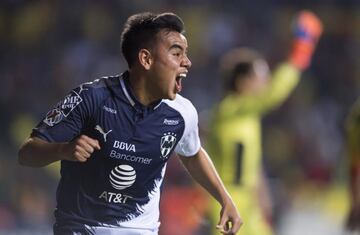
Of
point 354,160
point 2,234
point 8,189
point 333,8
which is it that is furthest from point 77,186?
point 333,8

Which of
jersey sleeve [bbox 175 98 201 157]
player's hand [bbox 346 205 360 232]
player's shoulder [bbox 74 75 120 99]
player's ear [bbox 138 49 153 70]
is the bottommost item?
player's hand [bbox 346 205 360 232]

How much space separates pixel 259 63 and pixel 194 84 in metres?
7.12

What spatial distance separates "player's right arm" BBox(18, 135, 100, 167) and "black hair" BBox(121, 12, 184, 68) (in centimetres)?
63

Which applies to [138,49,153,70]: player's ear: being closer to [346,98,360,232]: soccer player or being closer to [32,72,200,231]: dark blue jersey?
[32,72,200,231]: dark blue jersey

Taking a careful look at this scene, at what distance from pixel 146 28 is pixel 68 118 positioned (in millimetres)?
632

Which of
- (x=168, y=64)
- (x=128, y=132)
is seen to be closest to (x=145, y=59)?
(x=168, y=64)

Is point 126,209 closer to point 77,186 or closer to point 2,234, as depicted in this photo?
point 77,186

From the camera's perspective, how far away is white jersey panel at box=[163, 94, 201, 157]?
5.59 metres

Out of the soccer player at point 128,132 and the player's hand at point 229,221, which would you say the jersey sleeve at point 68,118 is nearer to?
the soccer player at point 128,132

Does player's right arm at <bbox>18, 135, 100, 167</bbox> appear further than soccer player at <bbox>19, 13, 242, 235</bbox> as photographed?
No

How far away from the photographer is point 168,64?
5.41 metres

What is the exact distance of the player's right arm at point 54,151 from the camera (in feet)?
15.7

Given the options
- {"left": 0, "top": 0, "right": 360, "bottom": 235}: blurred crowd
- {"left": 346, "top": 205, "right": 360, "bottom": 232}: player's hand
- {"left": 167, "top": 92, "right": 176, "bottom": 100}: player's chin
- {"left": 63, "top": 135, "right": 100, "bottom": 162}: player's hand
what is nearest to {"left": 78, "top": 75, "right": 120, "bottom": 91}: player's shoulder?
{"left": 167, "top": 92, "right": 176, "bottom": 100}: player's chin

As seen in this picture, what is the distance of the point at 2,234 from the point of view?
12852mm
